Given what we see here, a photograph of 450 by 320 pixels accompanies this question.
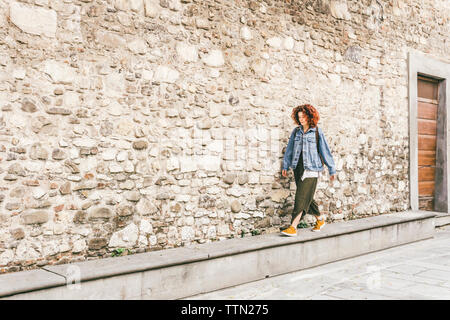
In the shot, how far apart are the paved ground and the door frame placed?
1853 mm

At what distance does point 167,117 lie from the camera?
4.23 meters

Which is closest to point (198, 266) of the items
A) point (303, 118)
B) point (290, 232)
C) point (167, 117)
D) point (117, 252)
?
point (117, 252)

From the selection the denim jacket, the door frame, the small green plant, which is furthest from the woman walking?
the door frame

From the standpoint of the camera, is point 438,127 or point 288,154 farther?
point 438,127

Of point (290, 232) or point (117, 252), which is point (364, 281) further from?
point (117, 252)

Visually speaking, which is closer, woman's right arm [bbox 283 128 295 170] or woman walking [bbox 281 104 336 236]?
woman walking [bbox 281 104 336 236]

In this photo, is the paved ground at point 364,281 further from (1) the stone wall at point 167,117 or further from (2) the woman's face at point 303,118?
(2) the woman's face at point 303,118

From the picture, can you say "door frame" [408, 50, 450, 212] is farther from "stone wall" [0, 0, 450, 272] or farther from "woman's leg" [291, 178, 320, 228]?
"woman's leg" [291, 178, 320, 228]

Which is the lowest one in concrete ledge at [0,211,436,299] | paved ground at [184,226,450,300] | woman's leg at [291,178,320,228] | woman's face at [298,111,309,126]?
paved ground at [184,226,450,300]

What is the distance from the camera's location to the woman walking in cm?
485

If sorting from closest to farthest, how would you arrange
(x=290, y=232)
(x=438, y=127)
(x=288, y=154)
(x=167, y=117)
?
(x=167, y=117), (x=290, y=232), (x=288, y=154), (x=438, y=127)

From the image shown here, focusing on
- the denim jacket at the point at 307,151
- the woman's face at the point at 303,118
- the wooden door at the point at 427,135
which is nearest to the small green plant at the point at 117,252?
the denim jacket at the point at 307,151

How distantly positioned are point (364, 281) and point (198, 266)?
1575 mm
